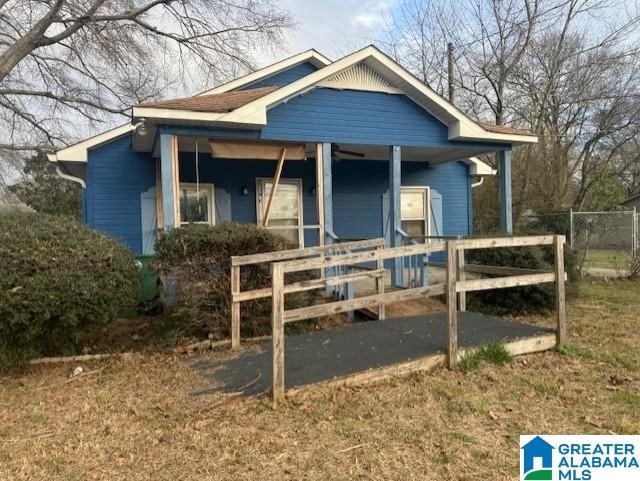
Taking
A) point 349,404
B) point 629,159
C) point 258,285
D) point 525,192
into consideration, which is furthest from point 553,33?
point 349,404

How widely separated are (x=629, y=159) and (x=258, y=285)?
2792cm

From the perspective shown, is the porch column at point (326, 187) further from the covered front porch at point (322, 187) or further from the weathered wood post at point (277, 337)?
the weathered wood post at point (277, 337)

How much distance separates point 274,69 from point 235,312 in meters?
6.45

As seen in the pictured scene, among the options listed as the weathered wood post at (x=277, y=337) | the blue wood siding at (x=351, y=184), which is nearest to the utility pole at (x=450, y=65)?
the blue wood siding at (x=351, y=184)

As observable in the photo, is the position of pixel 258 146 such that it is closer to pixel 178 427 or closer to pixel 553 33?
pixel 178 427

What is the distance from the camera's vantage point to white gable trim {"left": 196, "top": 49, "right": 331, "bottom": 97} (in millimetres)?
9781

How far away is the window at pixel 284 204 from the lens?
9.89m

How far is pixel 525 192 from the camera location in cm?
1748

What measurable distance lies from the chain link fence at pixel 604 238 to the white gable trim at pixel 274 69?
6844mm

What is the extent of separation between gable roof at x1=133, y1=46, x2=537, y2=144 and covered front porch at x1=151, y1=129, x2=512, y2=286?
386mm

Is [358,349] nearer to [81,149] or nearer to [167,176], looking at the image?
[167,176]

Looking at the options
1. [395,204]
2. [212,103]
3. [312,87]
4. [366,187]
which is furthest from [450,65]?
[212,103]

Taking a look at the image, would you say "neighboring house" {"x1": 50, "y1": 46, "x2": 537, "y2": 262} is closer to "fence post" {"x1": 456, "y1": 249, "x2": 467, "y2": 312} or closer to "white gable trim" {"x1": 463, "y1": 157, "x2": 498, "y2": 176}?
"white gable trim" {"x1": 463, "y1": 157, "x2": 498, "y2": 176}

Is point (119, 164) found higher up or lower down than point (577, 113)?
lower down
